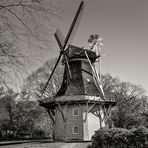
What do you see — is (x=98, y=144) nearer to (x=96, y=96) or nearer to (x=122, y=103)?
(x=96, y=96)

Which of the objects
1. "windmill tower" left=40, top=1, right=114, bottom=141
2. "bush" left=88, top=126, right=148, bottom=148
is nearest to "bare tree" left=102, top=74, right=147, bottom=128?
"windmill tower" left=40, top=1, right=114, bottom=141

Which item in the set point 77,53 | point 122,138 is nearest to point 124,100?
point 77,53

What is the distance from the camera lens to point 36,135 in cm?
4238

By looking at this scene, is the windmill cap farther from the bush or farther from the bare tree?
the bush

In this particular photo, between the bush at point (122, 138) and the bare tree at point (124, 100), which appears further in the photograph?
the bare tree at point (124, 100)

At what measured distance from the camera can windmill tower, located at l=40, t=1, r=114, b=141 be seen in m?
22.9

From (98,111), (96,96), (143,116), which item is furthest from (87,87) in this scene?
(143,116)

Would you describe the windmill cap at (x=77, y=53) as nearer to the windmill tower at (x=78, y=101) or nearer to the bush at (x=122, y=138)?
the windmill tower at (x=78, y=101)

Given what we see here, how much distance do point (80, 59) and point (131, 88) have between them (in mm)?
17715

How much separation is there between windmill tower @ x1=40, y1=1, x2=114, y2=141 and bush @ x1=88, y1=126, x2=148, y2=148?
360 inches

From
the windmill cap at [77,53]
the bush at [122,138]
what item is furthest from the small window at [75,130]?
the bush at [122,138]

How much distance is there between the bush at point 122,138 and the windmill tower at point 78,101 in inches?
360

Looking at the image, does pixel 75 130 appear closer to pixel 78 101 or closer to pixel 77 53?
pixel 78 101

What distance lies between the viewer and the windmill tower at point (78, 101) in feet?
75.3
